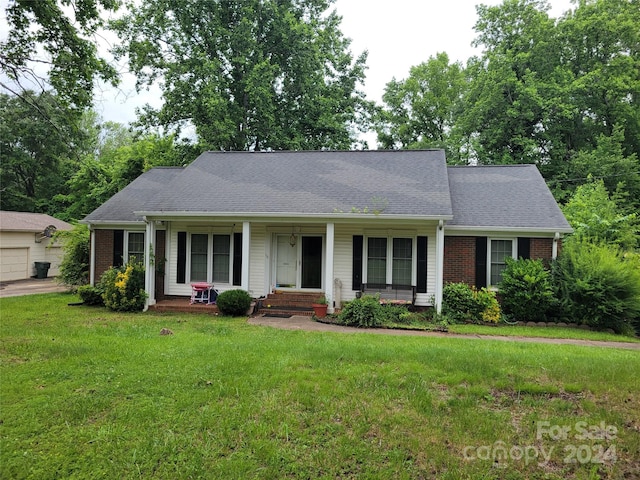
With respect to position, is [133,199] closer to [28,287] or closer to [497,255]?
[28,287]

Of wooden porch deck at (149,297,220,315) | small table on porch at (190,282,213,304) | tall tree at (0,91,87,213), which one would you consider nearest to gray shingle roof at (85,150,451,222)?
small table on porch at (190,282,213,304)

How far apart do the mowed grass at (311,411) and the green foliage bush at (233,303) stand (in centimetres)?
368

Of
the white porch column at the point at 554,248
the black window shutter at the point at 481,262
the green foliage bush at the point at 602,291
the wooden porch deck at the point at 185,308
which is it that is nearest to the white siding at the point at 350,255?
the black window shutter at the point at 481,262

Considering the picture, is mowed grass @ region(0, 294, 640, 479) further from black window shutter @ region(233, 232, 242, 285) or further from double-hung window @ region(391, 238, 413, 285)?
black window shutter @ region(233, 232, 242, 285)

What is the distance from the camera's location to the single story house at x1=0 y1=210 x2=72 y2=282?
63.4 ft

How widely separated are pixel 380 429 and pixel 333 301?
7.67 metres

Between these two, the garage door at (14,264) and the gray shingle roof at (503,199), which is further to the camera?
the garage door at (14,264)

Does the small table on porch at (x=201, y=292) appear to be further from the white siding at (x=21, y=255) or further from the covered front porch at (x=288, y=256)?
the white siding at (x=21, y=255)

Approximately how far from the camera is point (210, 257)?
12.8m

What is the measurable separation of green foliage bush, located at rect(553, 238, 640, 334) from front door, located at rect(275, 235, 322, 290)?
23.7 ft

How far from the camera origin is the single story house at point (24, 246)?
19312mm

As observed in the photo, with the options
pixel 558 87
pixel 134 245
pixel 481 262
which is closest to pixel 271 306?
pixel 134 245

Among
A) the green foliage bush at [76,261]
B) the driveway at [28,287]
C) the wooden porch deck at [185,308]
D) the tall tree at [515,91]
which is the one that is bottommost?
the driveway at [28,287]

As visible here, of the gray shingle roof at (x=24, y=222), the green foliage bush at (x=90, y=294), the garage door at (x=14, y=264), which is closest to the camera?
the green foliage bush at (x=90, y=294)
